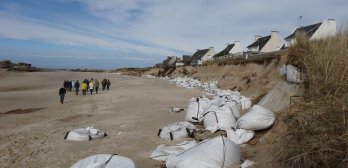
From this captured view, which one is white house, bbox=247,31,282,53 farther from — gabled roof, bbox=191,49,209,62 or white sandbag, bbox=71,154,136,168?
white sandbag, bbox=71,154,136,168

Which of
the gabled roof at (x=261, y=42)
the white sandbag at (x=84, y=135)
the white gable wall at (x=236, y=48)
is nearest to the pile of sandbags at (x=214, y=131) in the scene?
the white sandbag at (x=84, y=135)

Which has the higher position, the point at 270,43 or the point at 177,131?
the point at 270,43

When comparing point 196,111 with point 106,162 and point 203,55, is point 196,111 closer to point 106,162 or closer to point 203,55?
point 106,162

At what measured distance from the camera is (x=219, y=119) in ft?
29.7

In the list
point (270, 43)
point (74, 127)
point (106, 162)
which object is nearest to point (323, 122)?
point (106, 162)

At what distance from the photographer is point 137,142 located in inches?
342

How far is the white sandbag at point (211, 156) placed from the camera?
5.50 metres

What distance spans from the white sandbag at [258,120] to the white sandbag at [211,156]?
154 centimetres

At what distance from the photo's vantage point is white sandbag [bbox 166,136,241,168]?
18.1 feet

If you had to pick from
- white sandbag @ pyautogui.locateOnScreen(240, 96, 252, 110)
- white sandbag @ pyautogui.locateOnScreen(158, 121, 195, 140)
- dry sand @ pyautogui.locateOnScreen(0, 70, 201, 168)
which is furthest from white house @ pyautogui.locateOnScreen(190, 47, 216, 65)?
white sandbag @ pyautogui.locateOnScreen(158, 121, 195, 140)

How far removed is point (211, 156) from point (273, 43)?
46.0 meters

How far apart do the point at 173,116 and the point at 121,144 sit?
14.7 feet

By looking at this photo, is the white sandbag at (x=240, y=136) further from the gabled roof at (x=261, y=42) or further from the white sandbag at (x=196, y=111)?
the gabled roof at (x=261, y=42)

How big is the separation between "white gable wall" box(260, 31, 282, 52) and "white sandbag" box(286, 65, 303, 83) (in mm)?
42017
